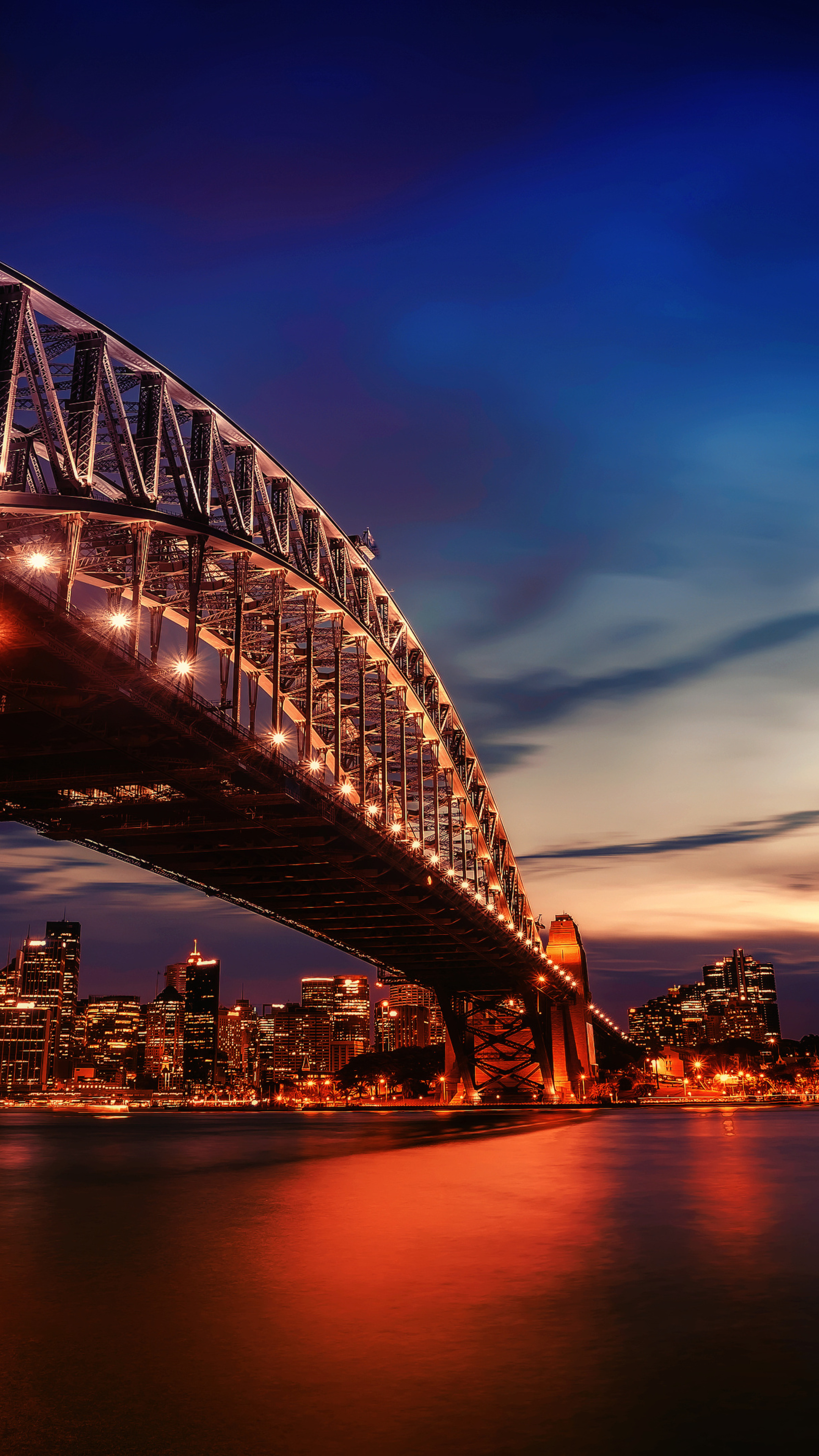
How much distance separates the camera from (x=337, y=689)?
56.7m

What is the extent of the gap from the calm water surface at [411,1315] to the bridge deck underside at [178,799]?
600 inches

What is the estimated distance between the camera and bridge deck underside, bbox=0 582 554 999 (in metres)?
34.9

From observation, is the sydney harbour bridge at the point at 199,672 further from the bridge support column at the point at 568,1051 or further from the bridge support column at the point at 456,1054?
the bridge support column at the point at 568,1051

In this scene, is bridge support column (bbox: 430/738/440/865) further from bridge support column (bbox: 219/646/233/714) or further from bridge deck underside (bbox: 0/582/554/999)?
bridge support column (bbox: 219/646/233/714)

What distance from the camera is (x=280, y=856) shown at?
5900cm

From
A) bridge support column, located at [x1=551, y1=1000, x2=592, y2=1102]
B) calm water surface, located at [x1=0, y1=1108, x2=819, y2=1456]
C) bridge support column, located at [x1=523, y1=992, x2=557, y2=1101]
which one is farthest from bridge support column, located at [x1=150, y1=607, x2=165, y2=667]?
bridge support column, located at [x1=551, y1=1000, x2=592, y2=1102]

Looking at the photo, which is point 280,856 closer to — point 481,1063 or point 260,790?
point 260,790

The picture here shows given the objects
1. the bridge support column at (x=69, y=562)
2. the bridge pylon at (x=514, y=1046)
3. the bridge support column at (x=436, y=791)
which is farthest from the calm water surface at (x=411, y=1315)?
the bridge pylon at (x=514, y=1046)

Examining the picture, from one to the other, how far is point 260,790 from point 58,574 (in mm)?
17502

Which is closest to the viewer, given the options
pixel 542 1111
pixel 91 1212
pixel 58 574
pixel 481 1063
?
pixel 58 574

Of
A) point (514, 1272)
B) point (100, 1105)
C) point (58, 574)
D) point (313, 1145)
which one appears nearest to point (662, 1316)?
point (514, 1272)

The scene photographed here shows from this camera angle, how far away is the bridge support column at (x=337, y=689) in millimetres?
53781

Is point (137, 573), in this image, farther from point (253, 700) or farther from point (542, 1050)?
point (542, 1050)

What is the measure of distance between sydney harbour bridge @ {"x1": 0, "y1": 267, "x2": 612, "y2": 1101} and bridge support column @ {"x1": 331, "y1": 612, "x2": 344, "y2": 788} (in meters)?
0.19
